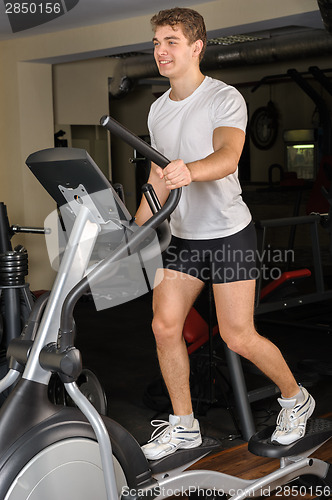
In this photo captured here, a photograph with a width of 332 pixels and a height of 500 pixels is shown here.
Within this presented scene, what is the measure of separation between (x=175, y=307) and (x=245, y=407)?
2.73 feet

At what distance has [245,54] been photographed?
24.4ft

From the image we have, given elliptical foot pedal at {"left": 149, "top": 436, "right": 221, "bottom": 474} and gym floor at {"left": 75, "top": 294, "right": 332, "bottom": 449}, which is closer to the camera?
elliptical foot pedal at {"left": 149, "top": 436, "right": 221, "bottom": 474}

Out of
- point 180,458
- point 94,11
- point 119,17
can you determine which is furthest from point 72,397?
point 119,17

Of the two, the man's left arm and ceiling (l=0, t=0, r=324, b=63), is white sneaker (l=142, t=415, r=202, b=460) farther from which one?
ceiling (l=0, t=0, r=324, b=63)

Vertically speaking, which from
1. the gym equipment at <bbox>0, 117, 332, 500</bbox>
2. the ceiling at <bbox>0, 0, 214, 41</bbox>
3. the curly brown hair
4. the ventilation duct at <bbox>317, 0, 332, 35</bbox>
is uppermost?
the ceiling at <bbox>0, 0, 214, 41</bbox>

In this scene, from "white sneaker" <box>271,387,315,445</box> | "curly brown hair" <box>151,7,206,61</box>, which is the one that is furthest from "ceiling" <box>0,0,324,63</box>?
"white sneaker" <box>271,387,315,445</box>

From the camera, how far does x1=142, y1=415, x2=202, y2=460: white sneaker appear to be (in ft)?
7.79

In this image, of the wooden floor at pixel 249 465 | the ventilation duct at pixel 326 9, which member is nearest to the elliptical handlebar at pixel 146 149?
the wooden floor at pixel 249 465

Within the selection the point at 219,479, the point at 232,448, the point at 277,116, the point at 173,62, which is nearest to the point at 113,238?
the point at 173,62

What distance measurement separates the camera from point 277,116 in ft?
34.2

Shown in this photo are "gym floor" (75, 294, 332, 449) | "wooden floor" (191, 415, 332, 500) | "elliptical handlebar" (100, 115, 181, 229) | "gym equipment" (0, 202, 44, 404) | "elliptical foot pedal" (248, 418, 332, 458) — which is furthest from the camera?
"gym floor" (75, 294, 332, 449)

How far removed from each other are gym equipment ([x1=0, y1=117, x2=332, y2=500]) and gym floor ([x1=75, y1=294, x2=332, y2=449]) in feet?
3.69

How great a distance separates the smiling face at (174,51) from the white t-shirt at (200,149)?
0.35 ft

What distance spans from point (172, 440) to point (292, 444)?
426 millimetres
